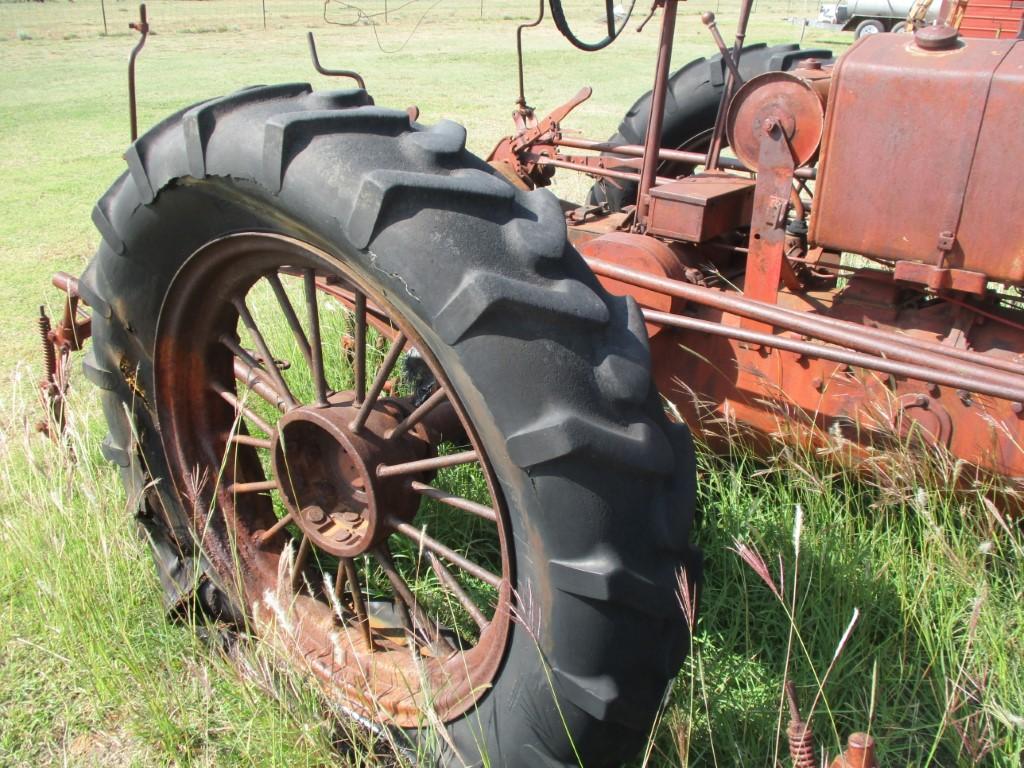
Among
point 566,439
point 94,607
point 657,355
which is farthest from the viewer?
point 657,355

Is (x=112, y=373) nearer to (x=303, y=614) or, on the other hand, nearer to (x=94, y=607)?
(x=94, y=607)

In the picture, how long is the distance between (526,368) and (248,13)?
109 ft

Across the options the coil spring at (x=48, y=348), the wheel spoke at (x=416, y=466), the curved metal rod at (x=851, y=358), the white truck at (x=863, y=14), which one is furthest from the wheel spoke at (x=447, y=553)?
the white truck at (x=863, y=14)

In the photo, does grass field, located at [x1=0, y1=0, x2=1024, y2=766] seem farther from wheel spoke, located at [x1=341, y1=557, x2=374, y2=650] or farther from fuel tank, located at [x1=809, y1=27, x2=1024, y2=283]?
fuel tank, located at [x1=809, y1=27, x2=1024, y2=283]

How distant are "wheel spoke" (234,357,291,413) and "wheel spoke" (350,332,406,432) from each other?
0.27m

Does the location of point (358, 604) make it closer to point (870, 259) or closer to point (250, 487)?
point (250, 487)

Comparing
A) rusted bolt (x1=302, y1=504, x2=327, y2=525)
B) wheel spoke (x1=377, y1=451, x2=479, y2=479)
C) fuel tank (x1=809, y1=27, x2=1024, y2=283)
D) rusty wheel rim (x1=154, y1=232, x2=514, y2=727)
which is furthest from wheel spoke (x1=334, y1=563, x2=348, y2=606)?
fuel tank (x1=809, y1=27, x2=1024, y2=283)

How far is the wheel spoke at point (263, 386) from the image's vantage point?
219 centimetres

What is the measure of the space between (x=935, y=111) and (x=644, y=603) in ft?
4.32

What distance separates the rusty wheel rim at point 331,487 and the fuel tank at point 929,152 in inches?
43.4

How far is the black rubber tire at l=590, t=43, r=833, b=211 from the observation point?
12.8 feet

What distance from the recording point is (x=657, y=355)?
100.0 inches

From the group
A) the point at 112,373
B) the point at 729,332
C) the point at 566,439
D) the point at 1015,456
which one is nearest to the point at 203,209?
the point at 112,373

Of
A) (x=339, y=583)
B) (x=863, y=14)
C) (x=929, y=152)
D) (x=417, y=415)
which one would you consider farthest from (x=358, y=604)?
(x=863, y=14)
